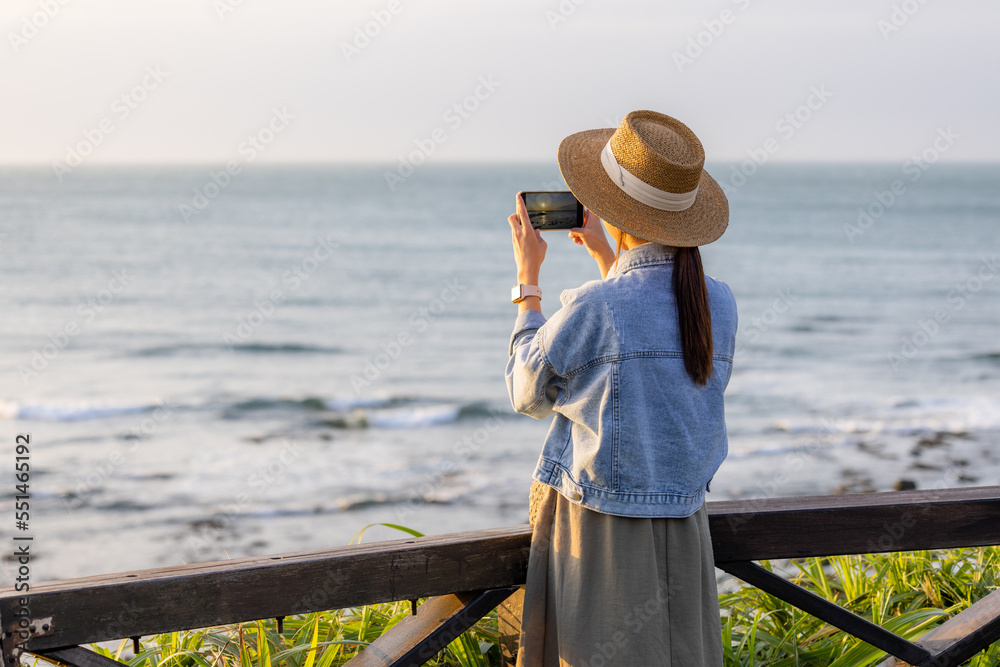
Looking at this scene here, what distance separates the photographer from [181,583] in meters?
1.59

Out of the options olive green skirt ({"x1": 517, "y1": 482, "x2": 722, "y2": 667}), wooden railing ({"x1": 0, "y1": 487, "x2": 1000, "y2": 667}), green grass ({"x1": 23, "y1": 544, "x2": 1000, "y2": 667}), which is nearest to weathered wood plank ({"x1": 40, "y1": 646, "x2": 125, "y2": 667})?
wooden railing ({"x1": 0, "y1": 487, "x2": 1000, "y2": 667})

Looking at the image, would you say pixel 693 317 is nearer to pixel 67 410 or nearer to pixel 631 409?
pixel 631 409

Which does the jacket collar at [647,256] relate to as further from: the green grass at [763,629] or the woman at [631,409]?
the green grass at [763,629]

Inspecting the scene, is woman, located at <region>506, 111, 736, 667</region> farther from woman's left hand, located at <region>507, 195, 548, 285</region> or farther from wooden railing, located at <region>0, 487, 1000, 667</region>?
wooden railing, located at <region>0, 487, 1000, 667</region>

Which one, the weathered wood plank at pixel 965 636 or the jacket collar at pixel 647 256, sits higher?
the jacket collar at pixel 647 256

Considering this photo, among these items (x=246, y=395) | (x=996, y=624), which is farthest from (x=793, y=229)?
(x=996, y=624)
